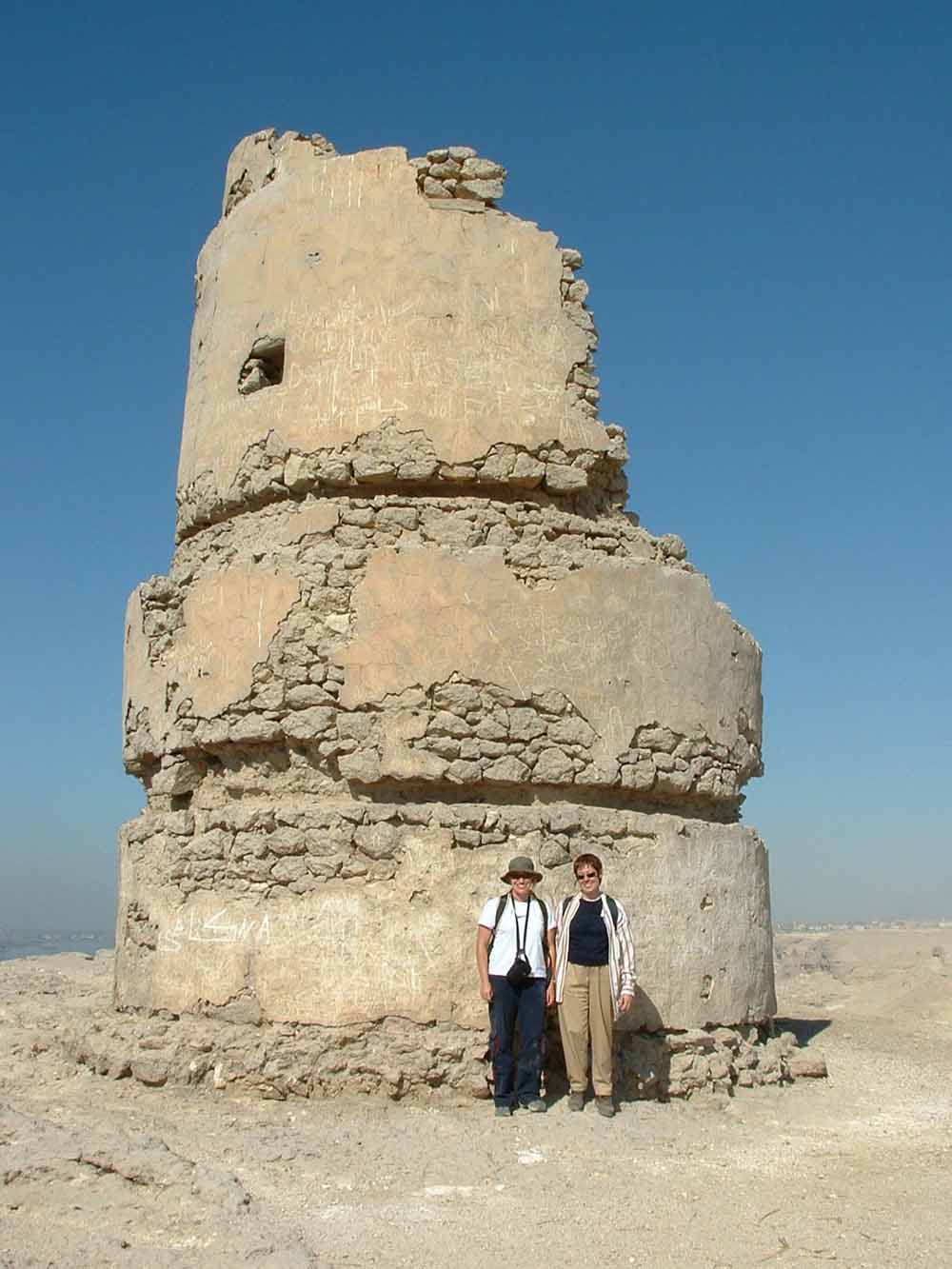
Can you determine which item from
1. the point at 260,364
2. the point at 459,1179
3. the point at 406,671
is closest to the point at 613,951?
the point at 459,1179

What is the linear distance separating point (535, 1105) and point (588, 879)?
1.13 m

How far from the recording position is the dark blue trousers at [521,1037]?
622cm

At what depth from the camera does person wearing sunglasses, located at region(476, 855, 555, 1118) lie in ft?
20.5

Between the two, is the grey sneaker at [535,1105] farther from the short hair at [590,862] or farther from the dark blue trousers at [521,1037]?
the short hair at [590,862]

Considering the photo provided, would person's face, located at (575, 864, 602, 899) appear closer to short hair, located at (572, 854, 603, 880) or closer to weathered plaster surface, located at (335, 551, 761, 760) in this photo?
short hair, located at (572, 854, 603, 880)

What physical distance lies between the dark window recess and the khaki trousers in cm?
400

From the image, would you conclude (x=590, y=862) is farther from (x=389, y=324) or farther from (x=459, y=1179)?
(x=389, y=324)

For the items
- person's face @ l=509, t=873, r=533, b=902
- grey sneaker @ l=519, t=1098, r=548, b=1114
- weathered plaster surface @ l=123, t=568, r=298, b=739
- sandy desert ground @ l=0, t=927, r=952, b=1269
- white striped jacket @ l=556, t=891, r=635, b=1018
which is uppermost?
weathered plaster surface @ l=123, t=568, r=298, b=739

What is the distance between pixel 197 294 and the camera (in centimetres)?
888

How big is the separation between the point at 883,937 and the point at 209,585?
73.2 ft

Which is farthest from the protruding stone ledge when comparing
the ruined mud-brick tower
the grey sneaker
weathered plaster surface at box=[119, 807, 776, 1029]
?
the grey sneaker

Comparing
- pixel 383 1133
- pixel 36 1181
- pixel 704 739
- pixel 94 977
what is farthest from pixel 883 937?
pixel 36 1181

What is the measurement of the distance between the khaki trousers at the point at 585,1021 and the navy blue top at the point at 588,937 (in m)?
0.04

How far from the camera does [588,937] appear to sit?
21.1ft
